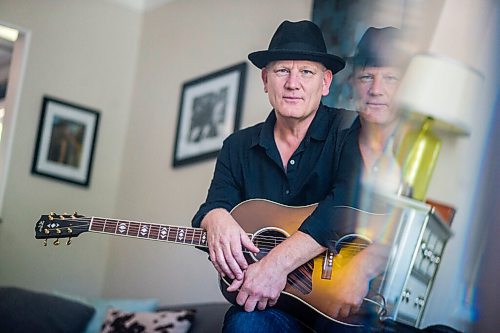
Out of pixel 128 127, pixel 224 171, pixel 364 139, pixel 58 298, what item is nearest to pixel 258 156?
pixel 224 171

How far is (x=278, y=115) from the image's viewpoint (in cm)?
76

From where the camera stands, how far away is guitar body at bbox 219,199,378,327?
2.35 ft

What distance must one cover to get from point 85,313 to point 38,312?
4.7 inches

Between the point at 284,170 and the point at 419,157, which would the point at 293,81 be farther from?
the point at 419,157

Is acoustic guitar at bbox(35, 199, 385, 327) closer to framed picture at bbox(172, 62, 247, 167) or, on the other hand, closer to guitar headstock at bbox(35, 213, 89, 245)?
guitar headstock at bbox(35, 213, 89, 245)

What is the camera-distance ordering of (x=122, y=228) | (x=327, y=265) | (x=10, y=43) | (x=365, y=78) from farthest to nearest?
1. (x=10, y=43)
2. (x=122, y=228)
3. (x=327, y=265)
4. (x=365, y=78)

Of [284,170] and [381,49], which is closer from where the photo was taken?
[381,49]

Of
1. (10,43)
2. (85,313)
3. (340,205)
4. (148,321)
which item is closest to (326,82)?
(340,205)

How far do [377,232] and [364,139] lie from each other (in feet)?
0.27

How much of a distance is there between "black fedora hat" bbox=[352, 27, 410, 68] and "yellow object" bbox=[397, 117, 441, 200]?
48 millimetres

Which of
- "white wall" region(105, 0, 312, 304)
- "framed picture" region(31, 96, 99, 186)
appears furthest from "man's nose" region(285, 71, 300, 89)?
"framed picture" region(31, 96, 99, 186)

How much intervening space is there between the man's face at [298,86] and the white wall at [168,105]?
0.58m

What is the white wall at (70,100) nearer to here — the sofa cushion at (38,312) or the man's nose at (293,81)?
the sofa cushion at (38,312)

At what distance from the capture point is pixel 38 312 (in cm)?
181
